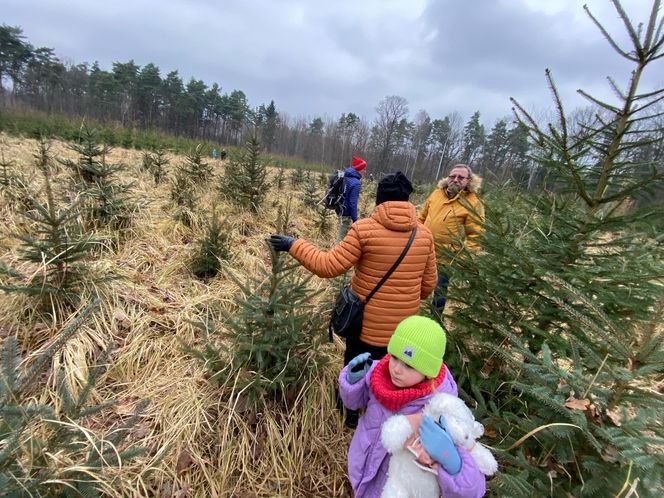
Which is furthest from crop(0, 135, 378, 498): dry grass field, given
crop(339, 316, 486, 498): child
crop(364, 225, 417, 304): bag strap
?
crop(364, 225, 417, 304): bag strap

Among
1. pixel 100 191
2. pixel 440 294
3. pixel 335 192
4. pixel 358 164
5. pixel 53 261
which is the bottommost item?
pixel 53 261

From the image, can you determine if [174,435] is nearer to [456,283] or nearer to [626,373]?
[456,283]

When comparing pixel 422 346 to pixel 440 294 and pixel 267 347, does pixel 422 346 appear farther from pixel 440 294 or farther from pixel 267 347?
pixel 440 294

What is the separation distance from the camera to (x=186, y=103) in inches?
1986

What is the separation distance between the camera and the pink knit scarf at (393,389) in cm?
154

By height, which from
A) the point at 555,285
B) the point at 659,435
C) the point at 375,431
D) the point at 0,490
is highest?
the point at 555,285

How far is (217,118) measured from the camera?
5756cm

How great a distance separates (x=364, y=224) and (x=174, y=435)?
2133mm

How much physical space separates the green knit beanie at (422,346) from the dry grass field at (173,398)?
1.58 meters

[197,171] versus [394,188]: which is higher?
[394,188]

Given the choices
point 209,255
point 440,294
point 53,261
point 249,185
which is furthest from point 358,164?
point 53,261

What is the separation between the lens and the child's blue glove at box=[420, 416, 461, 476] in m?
1.30

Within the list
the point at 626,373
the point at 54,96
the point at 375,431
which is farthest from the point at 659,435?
the point at 54,96

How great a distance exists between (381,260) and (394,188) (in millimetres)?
514
